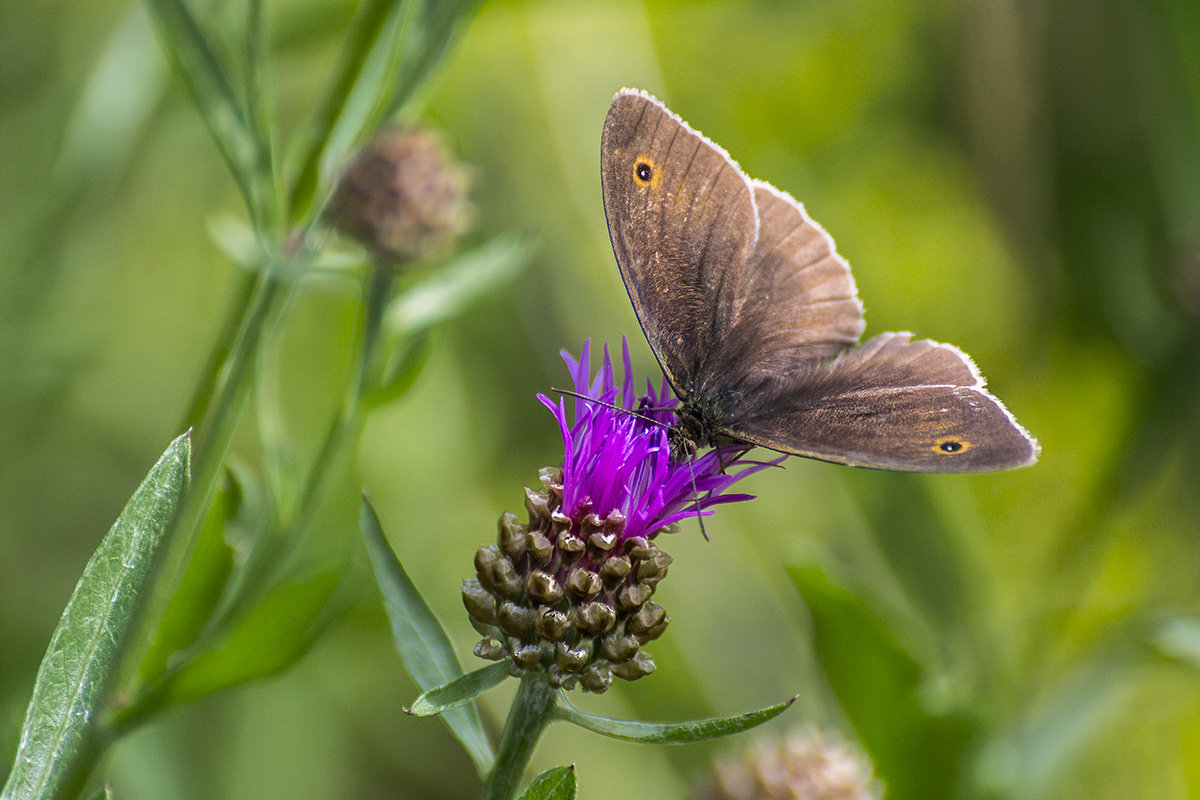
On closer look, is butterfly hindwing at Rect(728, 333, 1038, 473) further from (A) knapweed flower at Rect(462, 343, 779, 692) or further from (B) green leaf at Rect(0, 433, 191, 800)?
(B) green leaf at Rect(0, 433, 191, 800)

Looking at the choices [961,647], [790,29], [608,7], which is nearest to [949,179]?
[790,29]

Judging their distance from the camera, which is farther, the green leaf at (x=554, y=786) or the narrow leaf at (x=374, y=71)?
the narrow leaf at (x=374, y=71)

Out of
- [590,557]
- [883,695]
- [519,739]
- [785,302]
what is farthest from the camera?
[883,695]

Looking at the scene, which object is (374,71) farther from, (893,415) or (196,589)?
(893,415)

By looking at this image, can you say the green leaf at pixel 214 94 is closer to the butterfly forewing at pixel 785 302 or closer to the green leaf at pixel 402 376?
the green leaf at pixel 402 376

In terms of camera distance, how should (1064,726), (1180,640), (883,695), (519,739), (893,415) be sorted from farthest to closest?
1. (1064,726)
2. (1180,640)
3. (883,695)
4. (893,415)
5. (519,739)

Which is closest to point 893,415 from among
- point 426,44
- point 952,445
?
point 952,445

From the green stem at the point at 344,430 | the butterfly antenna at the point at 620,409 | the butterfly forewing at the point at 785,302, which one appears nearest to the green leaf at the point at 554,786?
the butterfly antenna at the point at 620,409
